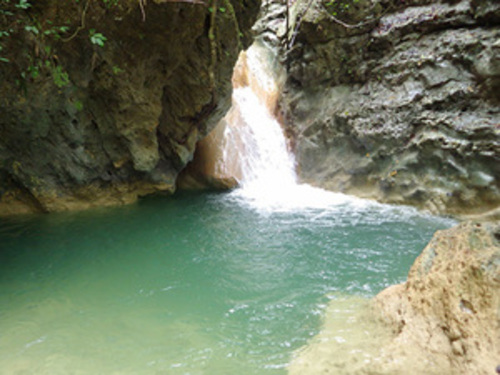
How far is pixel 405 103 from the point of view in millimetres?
7609

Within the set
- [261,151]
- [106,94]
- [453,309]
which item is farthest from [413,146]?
[106,94]

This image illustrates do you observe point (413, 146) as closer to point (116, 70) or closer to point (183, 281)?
point (183, 281)

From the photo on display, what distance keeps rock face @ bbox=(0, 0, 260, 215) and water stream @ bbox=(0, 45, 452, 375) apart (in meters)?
0.83

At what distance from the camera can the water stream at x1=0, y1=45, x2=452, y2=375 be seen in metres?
2.48

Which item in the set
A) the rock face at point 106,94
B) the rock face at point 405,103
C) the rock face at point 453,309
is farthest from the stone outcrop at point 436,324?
the rock face at point 405,103

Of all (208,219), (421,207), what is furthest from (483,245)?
(421,207)

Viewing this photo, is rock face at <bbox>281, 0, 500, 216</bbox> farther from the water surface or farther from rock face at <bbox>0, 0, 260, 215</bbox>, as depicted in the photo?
rock face at <bbox>0, 0, 260, 215</bbox>

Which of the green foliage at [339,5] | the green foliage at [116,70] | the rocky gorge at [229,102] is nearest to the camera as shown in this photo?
the rocky gorge at [229,102]

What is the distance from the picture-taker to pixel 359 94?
28.6 feet

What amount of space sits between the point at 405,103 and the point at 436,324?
7141mm

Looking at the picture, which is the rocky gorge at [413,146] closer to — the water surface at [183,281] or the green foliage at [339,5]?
the green foliage at [339,5]

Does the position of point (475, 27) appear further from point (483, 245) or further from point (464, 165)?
point (483, 245)

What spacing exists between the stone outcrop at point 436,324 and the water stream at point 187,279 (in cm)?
47

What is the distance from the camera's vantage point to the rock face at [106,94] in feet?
15.9
